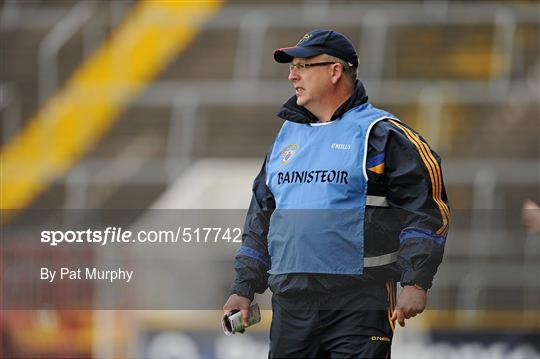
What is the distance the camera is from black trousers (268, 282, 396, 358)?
11.4 feet

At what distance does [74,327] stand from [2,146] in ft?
10.8

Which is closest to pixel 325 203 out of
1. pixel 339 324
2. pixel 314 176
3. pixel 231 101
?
pixel 314 176

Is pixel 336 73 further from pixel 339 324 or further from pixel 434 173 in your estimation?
pixel 339 324

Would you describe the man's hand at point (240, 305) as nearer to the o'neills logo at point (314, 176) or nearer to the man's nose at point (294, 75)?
the o'neills logo at point (314, 176)

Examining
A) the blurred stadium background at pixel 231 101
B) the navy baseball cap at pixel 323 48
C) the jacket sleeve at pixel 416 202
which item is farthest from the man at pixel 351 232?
the blurred stadium background at pixel 231 101

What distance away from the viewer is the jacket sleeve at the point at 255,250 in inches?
146

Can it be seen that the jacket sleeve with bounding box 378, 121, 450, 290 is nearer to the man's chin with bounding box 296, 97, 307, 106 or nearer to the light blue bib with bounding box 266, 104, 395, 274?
the light blue bib with bounding box 266, 104, 395, 274

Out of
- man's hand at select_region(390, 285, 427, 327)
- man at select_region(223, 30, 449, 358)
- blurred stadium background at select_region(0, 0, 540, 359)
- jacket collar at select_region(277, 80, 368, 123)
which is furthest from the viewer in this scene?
blurred stadium background at select_region(0, 0, 540, 359)

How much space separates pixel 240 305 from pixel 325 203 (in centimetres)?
44

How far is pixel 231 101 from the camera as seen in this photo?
9016 millimetres

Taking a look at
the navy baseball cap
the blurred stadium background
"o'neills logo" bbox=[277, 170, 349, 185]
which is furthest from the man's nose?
the blurred stadium background

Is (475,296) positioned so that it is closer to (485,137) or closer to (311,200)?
(485,137)

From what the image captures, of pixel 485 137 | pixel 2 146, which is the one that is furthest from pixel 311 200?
pixel 2 146

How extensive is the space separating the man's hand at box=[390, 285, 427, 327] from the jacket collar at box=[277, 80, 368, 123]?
59cm
